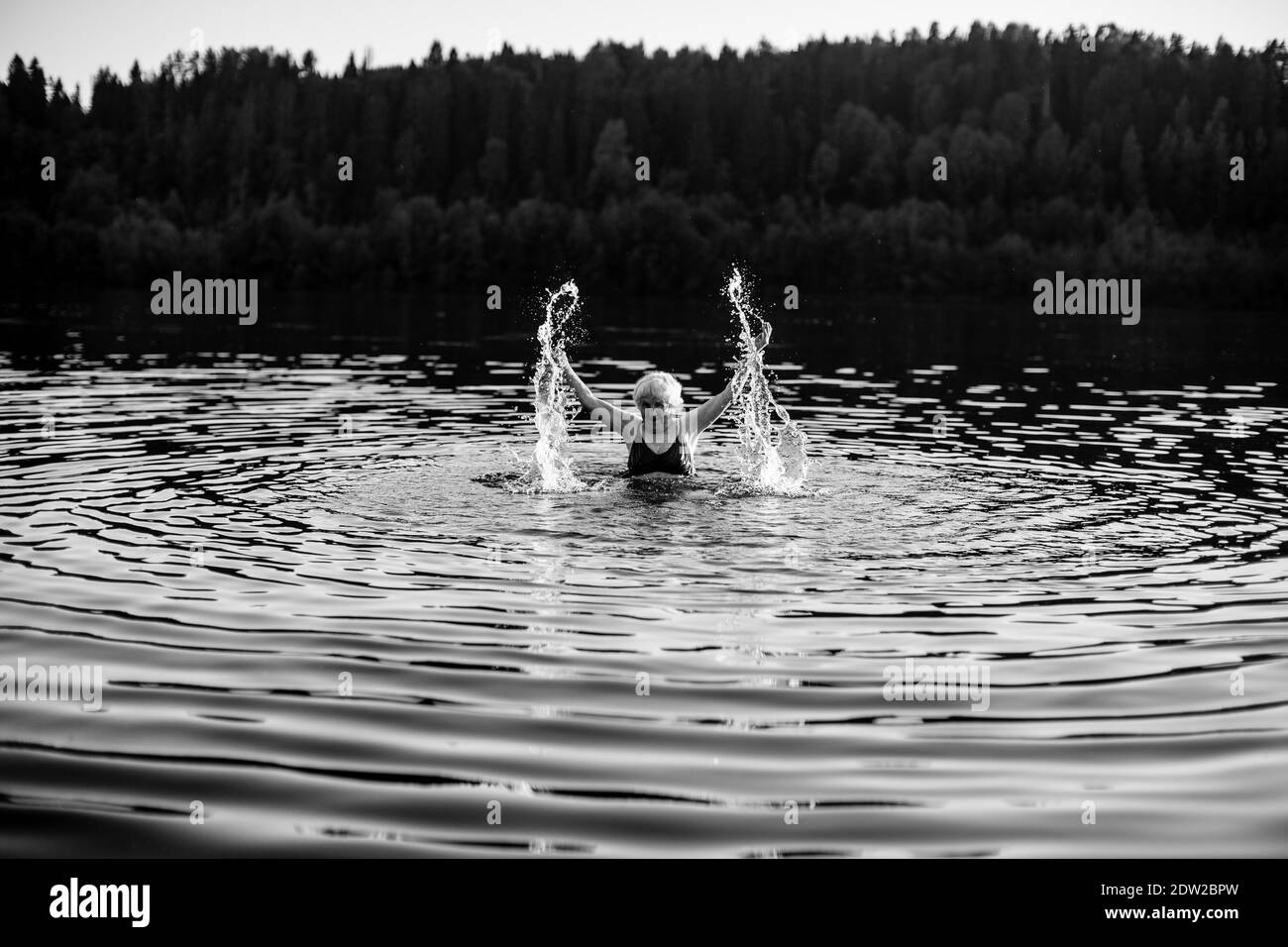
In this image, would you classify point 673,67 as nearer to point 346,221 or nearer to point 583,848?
point 346,221

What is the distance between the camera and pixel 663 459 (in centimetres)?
1780

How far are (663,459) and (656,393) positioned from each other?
112 cm

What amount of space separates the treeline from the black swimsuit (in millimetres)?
98554

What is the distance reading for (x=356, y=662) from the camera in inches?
379

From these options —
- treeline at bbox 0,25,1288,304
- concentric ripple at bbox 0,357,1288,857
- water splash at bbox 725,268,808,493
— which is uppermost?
treeline at bbox 0,25,1288,304

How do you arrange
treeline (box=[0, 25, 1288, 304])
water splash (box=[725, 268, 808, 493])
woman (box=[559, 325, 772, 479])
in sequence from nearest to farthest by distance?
woman (box=[559, 325, 772, 479]) < water splash (box=[725, 268, 808, 493]) < treeline (box=[0, 25, 1288, 304])

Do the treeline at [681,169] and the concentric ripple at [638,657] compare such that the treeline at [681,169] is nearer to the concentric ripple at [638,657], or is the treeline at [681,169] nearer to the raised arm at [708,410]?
the raised arm at [708,410]

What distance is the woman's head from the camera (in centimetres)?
1706

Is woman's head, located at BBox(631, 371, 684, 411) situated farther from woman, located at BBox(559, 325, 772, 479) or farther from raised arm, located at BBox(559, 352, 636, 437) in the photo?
raised arm, located at BBox(559, 352, 636, 437)

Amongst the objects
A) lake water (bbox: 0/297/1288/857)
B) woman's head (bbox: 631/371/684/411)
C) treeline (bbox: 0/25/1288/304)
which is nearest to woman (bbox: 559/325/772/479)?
woman's head (bbox: 631/371/684/411)

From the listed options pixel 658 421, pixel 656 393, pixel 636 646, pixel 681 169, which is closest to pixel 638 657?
pixel 636 646

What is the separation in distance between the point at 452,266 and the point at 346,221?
21.1 m

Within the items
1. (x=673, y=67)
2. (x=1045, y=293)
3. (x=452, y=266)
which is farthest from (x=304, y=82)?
(x=1045, y=293)

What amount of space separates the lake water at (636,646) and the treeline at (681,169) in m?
98.7
